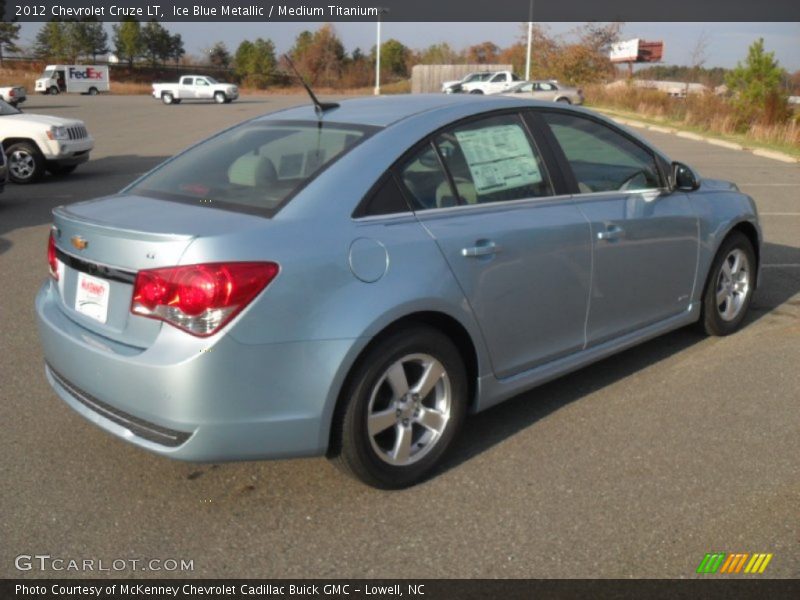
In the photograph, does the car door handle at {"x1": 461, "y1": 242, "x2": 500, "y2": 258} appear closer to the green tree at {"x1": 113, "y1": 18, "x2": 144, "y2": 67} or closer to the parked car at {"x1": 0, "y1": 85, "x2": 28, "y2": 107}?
the parked car at {"x1": 0, "y1": 85, "x2": 28, "y2": 107}

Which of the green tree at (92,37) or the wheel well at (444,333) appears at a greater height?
the green tree at (92,37)

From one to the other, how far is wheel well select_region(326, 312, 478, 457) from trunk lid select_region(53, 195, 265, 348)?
0.67 metres

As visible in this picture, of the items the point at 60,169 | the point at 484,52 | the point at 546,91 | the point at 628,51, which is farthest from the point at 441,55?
the point at 60,169

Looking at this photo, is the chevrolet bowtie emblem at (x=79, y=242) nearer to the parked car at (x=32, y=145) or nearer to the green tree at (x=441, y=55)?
the parked car at (x=32, y=145)

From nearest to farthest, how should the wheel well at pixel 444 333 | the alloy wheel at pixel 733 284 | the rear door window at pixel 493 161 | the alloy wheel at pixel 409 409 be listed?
the wheel well at pixel 444 333 → the alloy wheel at pixel 409 409 → the rear door window at pixel 493 161 → the alloy wheel at pixel 733 284

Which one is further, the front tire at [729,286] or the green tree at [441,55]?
the green tree at [441,55]

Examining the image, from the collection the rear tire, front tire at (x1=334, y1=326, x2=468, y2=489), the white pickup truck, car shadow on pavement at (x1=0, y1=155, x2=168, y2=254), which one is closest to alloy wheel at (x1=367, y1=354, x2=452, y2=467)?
front tire at (x1=334, y1=326, x2=468, y2=489)

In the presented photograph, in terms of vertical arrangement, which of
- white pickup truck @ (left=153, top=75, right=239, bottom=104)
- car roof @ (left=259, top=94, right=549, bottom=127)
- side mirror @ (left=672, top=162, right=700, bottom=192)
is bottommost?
side mirror @ (left=672, top=162, right=700, bottom=192)

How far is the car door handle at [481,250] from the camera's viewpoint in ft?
12.0

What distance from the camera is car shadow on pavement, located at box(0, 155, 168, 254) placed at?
411 inches

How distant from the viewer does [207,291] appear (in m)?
2.96

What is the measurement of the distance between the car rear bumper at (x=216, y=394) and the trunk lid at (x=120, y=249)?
0.10 m

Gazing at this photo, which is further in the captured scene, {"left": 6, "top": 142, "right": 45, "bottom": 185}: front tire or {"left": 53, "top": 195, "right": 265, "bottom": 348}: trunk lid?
{"left": 6, "top": 142, "right": 45, "bottom": 185}: front tire
